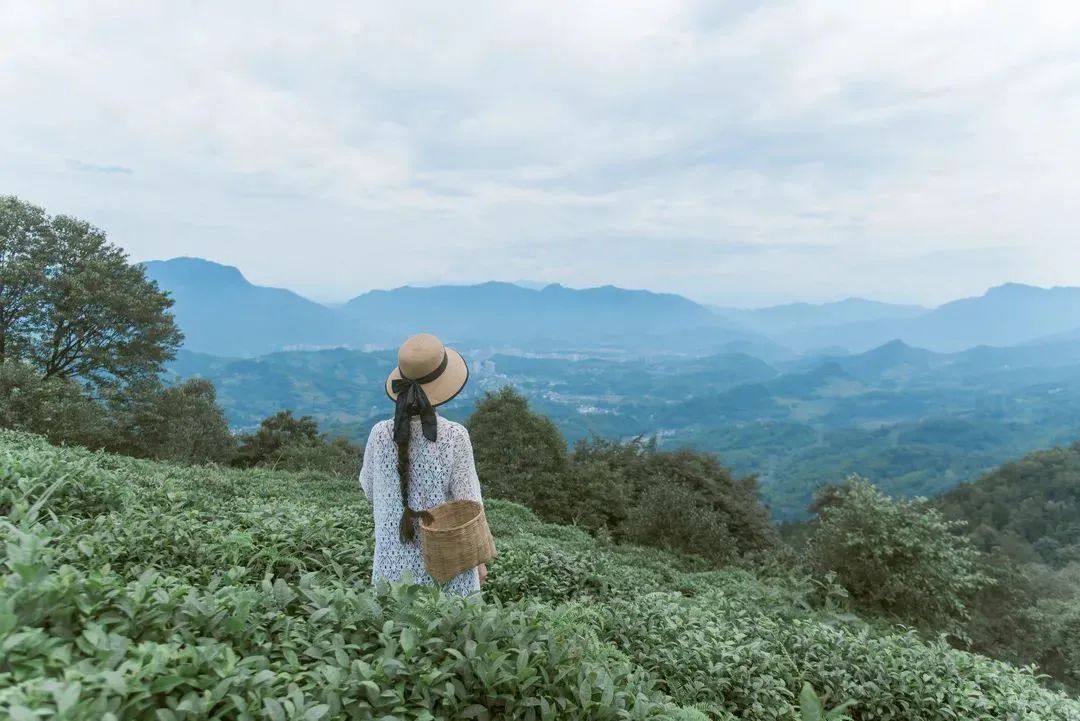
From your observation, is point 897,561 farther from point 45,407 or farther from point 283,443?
point 283,443

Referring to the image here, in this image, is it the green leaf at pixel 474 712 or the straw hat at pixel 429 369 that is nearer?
the green leaf at pixel 474 712

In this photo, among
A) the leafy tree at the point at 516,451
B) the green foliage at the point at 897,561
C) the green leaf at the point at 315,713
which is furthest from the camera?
the leafy tree at the point at 516,451

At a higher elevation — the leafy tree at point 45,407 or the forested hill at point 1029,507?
the leafy tree at point 45,407

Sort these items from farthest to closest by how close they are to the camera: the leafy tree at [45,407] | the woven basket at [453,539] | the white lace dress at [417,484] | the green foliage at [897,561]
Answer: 1. the green foliage at [897,561]
2. the leafy tree at [45,407]
3. the white lace dress at [417,484]
4. the woven basket at [453,539]

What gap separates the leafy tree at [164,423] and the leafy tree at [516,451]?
1006cm

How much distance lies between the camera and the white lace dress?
3668mm

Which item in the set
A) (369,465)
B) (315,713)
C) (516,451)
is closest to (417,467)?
(369,465)

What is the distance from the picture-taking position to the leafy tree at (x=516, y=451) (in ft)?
74.9

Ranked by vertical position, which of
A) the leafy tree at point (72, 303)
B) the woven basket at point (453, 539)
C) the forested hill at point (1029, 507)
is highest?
the leafy tree at point (72, 303)

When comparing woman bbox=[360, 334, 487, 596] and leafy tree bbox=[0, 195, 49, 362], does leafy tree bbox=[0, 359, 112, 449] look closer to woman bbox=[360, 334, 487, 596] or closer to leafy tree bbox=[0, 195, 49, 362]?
leafy tree bbox=[0, 195, 49, 362]

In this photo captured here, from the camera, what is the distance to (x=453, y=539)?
3.46m

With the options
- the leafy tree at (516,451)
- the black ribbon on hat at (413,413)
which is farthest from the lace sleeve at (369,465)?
the leafy tree at (516,451)

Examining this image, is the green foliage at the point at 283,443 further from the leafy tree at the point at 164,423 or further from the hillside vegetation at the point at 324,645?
the hillside vegetation at the point at 324,645

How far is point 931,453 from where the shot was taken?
15050 centimetres
